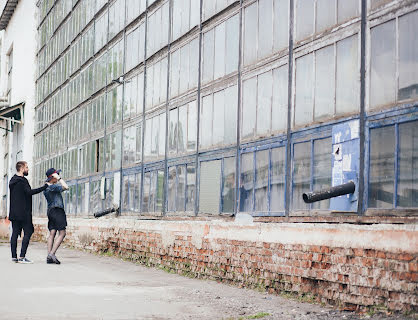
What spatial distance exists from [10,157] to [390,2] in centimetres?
4178

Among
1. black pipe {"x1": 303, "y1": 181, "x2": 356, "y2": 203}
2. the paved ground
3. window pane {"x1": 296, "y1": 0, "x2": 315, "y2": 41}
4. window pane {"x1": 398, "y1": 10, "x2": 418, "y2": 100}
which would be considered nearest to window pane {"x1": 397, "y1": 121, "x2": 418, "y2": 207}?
window pane {"x1": 398, "y1": 10, "x2": 418, "y2": 100}

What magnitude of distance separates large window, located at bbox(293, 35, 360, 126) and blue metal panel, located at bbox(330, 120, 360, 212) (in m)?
0.27

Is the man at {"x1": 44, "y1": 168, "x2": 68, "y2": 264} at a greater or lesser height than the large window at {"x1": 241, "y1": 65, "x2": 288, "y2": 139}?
lesser

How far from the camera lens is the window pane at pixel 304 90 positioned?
11.1 meters

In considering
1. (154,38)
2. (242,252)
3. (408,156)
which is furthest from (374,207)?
(154,38)

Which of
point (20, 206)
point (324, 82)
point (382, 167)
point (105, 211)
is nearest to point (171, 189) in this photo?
point (20, 206)

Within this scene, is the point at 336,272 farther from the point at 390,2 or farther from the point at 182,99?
the point at 182,99

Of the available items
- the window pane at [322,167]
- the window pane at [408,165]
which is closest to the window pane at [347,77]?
the window pane at [322,167]

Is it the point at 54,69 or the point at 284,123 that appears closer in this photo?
the point at 284,123

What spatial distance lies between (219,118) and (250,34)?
1999mm

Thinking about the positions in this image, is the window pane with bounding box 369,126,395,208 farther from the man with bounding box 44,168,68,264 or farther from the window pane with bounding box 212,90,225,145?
the man with bounding box 44,168,68,264

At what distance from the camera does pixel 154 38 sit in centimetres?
1955

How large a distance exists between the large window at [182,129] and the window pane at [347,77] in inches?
245

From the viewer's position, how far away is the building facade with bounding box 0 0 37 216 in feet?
136
